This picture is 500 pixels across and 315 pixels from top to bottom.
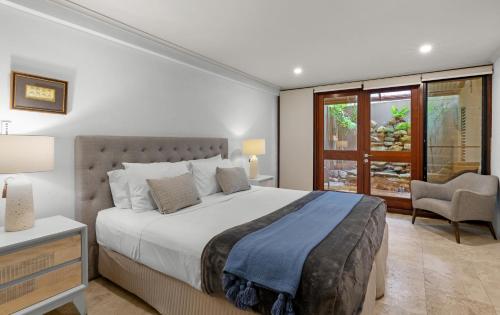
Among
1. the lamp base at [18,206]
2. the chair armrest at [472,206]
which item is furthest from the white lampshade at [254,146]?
the lamp base at [18,206]

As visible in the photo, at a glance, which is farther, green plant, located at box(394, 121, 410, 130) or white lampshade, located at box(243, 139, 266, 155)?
green plant, located at box(394, 121, 410, 130)

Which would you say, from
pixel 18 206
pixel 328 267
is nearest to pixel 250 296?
pixel 328 267

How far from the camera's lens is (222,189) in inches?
123

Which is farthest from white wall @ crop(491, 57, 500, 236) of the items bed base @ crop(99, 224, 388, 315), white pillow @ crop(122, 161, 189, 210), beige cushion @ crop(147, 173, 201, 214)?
white pillow @ crop(122, 161, 189, 210)

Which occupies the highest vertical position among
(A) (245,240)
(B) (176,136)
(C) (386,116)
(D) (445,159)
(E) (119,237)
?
(C) (386,116)

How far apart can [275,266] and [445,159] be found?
4200 millimetres

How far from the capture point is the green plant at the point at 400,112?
4.50 m

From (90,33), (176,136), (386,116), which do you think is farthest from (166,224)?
(386,116)

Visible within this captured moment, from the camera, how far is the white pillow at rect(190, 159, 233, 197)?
9.78ft

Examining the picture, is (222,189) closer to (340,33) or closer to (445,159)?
(340,33)

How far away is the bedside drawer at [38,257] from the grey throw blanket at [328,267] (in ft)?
3.27

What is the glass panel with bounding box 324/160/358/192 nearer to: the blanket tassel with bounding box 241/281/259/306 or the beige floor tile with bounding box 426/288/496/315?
the beige floor tile with bounding box 426/288/496/315

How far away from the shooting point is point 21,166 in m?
1.69

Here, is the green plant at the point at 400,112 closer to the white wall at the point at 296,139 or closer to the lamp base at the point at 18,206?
the white wall at the point at 296,139
